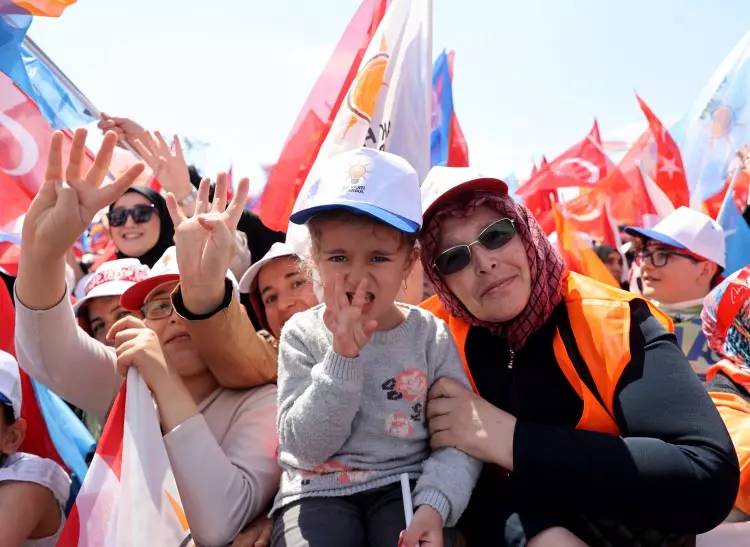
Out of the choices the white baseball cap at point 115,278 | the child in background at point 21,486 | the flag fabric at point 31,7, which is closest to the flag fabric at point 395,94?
the white baseball cap at point 115,278

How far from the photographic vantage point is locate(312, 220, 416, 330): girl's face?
2117mm

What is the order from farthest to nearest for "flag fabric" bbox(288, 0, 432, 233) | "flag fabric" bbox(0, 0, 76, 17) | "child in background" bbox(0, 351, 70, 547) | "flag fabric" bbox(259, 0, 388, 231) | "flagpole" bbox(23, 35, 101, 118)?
"flagpole" bbox(23, 35, 101, 118), "flag fabric" bbox(259, 0, 388, 231), "flag fabric" bbox(288, 0, 432, 233), "flag fabric" bbox(0, 0, 76, 17), "child in background" bbox(0, 351, 70, 547)

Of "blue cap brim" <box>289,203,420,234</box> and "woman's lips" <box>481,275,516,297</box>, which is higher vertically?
"blue cap brim" <box>289,203,420,234</box>

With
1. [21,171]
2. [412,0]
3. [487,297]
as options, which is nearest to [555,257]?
[487,297]

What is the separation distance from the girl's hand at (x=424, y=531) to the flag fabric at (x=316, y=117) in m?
2.61

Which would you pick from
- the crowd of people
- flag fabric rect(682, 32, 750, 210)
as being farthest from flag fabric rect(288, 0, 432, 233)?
flag fabric rect(682, 32, 750, 210)

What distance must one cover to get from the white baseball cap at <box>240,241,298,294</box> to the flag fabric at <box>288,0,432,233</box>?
0.87 m

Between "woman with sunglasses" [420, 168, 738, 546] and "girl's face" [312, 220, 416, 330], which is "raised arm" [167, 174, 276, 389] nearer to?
"girl's face" [312, 220, 416, 330]

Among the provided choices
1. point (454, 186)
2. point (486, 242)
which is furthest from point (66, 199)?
point (486, 242)

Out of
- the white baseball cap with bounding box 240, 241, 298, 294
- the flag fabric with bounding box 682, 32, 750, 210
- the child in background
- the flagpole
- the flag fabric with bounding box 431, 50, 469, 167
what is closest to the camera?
the child in background

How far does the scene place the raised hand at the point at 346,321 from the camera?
1926mm

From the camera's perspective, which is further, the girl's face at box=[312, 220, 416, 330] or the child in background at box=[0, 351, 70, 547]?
the child in background at box=[0, 351, 70, 547]

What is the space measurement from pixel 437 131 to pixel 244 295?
465 centimetres

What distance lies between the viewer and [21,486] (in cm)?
254
